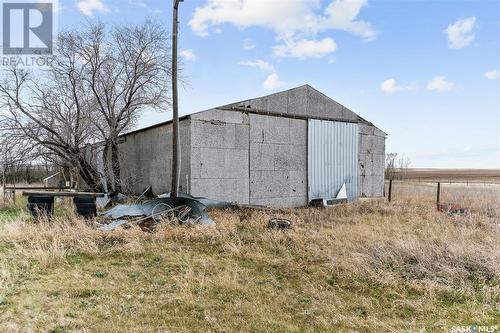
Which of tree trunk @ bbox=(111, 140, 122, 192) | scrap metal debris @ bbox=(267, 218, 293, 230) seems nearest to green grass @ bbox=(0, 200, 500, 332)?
scrap metal debris @ bbox=(267, 218, 293, 230)

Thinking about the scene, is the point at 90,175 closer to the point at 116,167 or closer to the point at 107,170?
the point at 107,170

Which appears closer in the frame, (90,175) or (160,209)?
(160,209)

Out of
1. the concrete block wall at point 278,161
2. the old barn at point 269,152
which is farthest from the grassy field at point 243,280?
the concrete block wall at point 278,161

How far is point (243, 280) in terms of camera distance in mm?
4895

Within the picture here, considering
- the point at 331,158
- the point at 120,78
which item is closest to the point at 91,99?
the point at 120,78

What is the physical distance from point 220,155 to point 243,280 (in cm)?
666

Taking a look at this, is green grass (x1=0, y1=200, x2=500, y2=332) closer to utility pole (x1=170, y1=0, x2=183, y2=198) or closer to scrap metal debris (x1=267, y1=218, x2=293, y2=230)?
scrap metal debris (x1=267, y1=218, x2=293, y2=230)

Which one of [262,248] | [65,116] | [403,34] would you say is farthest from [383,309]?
[65,116]

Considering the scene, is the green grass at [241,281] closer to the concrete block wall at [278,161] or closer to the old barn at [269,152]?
the old barn at [269,152]

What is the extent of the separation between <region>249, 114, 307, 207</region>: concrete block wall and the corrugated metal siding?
41cm

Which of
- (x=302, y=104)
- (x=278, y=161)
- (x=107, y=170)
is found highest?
(x=302, y=104)

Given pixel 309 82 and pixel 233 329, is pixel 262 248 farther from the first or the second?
pixel 309 82

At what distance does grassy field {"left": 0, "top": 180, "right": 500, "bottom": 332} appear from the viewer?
142 inches

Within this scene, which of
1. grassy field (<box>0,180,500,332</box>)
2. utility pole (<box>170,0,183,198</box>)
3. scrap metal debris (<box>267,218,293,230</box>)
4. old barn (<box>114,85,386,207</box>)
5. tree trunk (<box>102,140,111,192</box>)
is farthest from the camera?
tree trunk (<box>102,140,111,192</box>)
